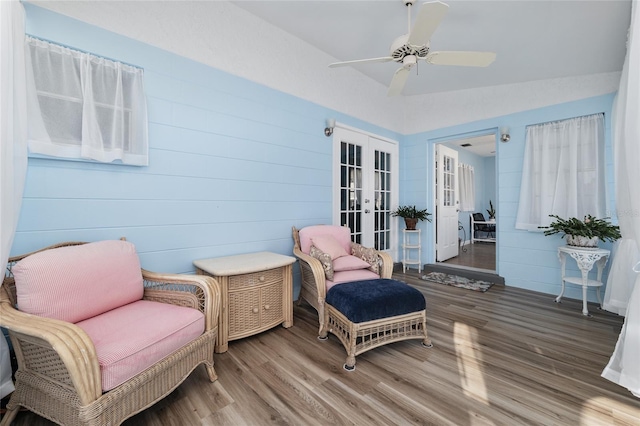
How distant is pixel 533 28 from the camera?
251 centimetres

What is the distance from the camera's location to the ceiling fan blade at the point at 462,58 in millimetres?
2064

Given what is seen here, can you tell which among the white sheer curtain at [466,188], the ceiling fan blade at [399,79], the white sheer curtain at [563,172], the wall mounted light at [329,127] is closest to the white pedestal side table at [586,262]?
the white sheer curtain at [563,172]

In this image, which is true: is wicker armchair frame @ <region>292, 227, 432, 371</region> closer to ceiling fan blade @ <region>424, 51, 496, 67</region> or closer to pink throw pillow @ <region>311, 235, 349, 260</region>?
pink throw pillow @ <region>311, 235, 349, 260</region>

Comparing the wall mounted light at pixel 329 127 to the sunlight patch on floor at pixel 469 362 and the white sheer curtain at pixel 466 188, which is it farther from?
the white sheer curtain at pixel 466 188

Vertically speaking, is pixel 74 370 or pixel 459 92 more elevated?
pixel 459 92

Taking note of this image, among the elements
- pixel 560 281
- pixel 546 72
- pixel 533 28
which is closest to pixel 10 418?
pixel 533 28

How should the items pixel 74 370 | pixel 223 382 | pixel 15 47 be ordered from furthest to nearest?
pixel 223 382
pixel 15 47
pixel 74 370

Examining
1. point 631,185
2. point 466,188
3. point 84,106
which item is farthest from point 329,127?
point 466,188

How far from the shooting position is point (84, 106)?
176cm

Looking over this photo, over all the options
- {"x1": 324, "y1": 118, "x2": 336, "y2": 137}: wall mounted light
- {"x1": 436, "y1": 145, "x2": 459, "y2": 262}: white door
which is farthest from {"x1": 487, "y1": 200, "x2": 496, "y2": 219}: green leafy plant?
{"x1": 324, "y1": 118, "x2": 336, "y2": 137}: wall mounted light

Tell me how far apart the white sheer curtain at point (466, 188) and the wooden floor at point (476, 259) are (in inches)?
54.0

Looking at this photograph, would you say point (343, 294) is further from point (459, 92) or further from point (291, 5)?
point (459, 92)

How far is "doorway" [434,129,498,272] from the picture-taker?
4.71m

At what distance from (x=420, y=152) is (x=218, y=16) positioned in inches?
139
